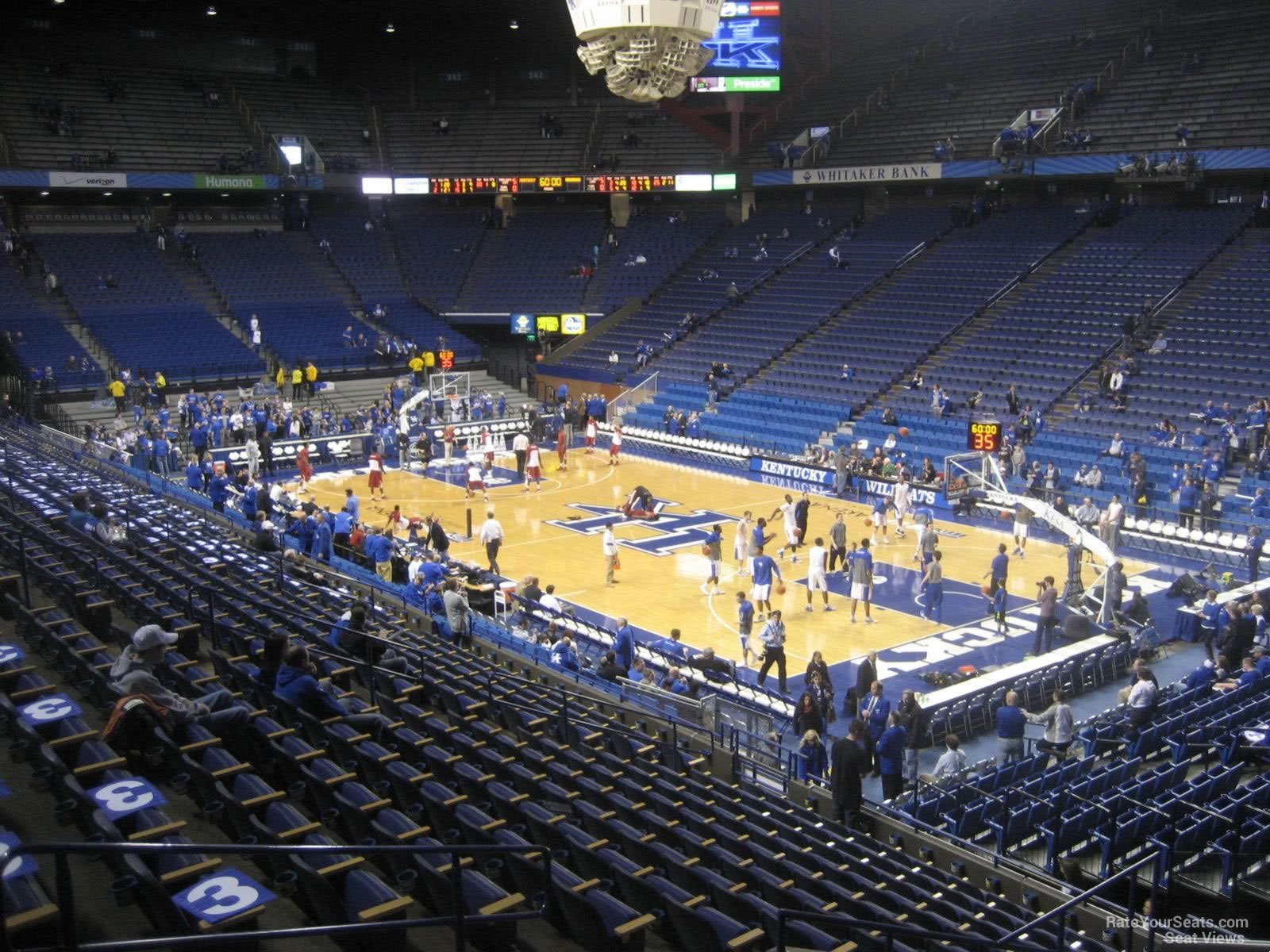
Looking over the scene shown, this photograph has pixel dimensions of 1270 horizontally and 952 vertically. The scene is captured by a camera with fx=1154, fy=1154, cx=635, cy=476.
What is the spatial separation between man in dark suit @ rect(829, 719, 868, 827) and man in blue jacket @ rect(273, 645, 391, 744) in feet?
15.7

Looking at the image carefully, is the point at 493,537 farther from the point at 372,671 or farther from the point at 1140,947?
the point at 1140,947

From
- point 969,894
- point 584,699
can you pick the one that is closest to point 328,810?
point 969,894

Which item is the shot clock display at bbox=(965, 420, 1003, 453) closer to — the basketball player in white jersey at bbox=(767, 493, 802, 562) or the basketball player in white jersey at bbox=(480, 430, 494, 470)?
the basketball player in white jersey at bbox=(767, 493, 802, 562)

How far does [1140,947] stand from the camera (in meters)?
9.59

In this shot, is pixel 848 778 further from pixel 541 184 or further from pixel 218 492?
pixel 541 184

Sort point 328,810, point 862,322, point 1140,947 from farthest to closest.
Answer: point 862,322, point 1140,947, point 328,810

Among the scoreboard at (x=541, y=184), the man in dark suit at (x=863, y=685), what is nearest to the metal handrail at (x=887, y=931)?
the man in dark suit at (x=863, y=685)

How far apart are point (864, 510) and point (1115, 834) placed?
19629 mm

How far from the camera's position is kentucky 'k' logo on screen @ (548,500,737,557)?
26203mm

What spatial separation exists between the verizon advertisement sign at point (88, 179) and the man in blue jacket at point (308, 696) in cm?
4022

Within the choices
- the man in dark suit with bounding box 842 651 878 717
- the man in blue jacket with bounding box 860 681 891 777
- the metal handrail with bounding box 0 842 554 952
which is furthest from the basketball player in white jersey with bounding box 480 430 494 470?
the metal handrail with bounding box 0 842 554 952

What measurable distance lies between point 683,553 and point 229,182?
30.3 m

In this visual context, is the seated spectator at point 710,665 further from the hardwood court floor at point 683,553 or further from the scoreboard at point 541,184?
the scoreboard at point 541,184

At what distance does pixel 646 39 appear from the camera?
12.4 m
